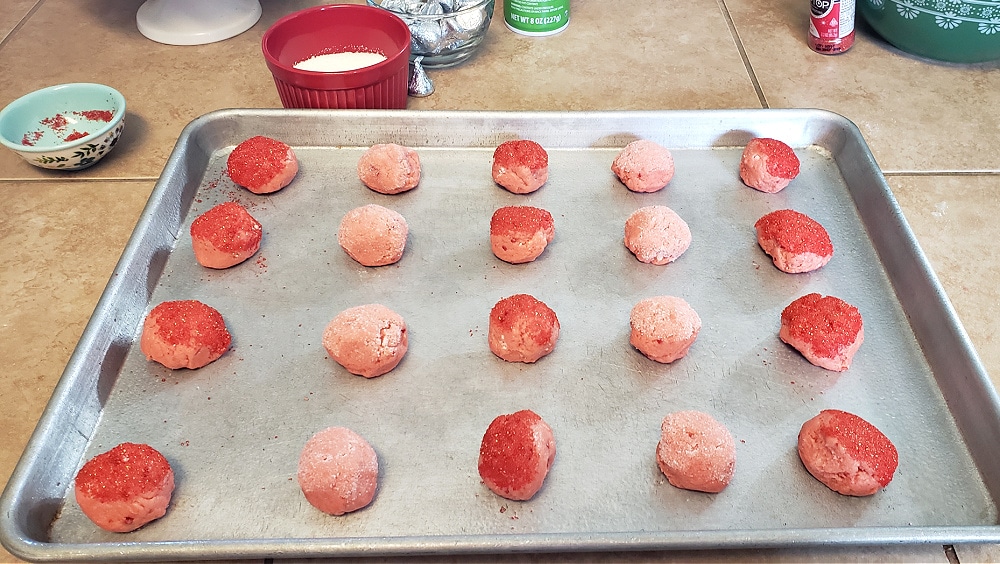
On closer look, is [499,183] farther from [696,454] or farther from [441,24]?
[696,454]

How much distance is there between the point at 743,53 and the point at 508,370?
3.83 ft

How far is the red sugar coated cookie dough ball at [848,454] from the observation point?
885 millimetres

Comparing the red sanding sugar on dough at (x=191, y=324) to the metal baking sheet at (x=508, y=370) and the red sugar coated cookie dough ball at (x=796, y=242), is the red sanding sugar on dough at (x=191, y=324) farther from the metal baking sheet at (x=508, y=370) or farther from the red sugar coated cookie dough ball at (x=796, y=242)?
the red sugar coated cookie dough ball at (x=796, y=242)

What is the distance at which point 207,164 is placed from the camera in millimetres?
1359

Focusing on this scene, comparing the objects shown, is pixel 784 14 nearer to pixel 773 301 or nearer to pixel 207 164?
pixel 773 301

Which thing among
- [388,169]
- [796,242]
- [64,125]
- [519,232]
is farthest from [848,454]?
[64,125]

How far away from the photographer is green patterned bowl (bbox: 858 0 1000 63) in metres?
1.54

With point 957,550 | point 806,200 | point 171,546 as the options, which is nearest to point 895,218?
point 806,200

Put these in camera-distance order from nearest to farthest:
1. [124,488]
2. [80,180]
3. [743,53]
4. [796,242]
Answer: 1. [124,488]
2. [796,242]
3. [80,180]
4. [743,53]

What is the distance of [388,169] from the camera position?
1262 mm

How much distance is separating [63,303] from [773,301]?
3.84 ft

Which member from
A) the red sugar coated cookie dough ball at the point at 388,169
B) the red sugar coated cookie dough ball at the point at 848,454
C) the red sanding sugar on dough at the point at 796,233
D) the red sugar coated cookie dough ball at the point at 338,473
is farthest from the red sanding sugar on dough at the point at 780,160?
the red sugar coated cookie dough ball at the point at 338,473

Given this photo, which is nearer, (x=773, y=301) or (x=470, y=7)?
(x=773, y=301)

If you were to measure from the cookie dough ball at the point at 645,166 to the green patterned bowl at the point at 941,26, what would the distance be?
810 millimetres
